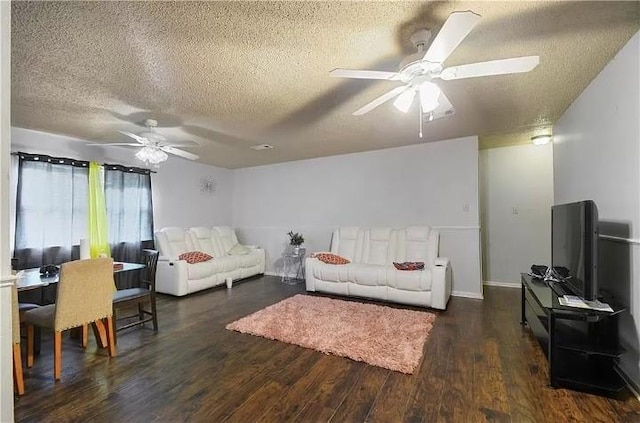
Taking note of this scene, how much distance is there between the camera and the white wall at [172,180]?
3.74m

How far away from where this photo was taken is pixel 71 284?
2.21 m

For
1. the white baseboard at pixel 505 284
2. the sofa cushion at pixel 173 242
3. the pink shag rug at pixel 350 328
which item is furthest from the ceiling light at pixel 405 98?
the sofa cushion at pixel 173 242

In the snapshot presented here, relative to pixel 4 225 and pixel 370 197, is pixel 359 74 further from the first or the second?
pixel 370 197

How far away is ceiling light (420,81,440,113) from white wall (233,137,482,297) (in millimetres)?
2531

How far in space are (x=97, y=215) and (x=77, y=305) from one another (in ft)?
7.77

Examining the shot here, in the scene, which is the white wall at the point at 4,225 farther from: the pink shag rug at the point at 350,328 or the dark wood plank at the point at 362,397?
the pink shag rug at the point at 350,328

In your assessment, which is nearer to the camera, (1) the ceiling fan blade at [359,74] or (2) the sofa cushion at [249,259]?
(1) the ceiling fan blade at [359,74]

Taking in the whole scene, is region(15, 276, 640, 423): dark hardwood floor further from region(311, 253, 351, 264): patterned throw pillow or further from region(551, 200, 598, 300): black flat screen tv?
region(311, 253, 351, 264): patterned throw pillow

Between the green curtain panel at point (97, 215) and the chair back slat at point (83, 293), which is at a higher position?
the green curtain panel at point (97, 215)

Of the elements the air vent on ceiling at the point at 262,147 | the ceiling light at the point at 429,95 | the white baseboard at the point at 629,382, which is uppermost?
the air vent on ceiling at the point at 262,147

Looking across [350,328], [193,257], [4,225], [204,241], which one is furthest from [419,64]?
[204,241]

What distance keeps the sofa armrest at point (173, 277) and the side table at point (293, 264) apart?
5.74ft

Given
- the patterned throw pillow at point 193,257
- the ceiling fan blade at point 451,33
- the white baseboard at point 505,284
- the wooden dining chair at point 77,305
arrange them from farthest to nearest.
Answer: the white baseboard at point 505,284
the patterned throw pillow at point 193,257
the wooden dining chair at point 77,305
the ceiling fan blade at point 451,33

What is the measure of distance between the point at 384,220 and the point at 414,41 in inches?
134
